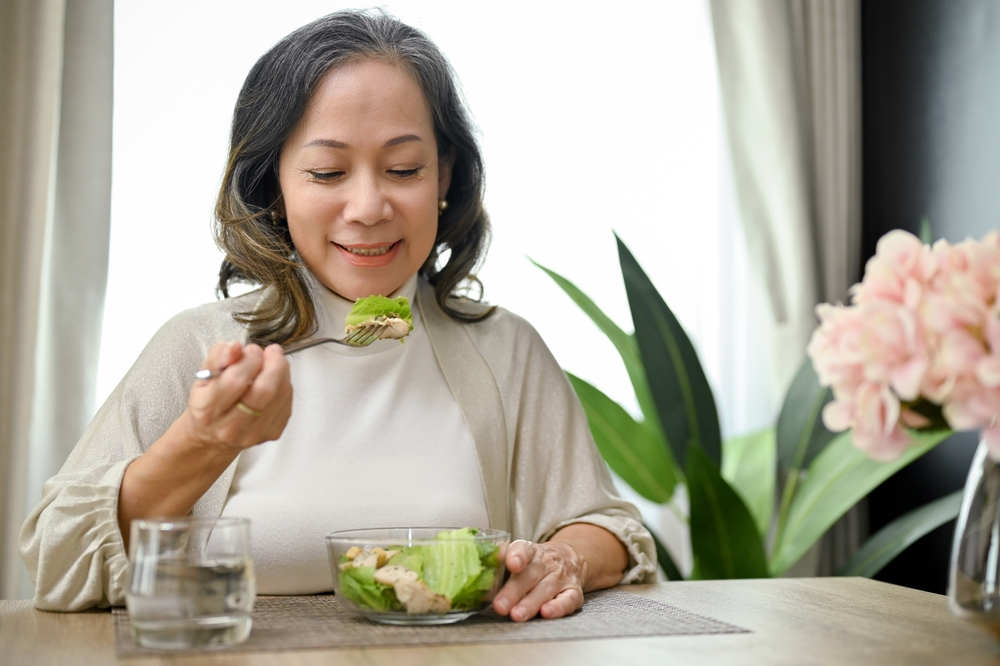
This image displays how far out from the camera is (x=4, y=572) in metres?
2.14

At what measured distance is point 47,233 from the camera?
2.22 metres

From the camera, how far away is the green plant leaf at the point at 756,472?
2611mm

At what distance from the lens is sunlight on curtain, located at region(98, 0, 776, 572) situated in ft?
7.86

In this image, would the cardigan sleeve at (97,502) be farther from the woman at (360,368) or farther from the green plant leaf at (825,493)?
the green plant leaf at (825,493)

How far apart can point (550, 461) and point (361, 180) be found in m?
0.54

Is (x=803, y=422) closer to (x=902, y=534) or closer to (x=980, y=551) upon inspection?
(x=902, y=534)

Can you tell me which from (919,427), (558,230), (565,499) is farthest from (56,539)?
(558,230)

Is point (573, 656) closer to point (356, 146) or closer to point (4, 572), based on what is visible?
point (356, 146)

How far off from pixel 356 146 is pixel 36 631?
2.43ft

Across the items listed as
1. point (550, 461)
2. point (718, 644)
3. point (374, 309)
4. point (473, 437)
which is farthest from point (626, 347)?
point (718, 644)

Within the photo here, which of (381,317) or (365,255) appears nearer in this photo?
(381,317)

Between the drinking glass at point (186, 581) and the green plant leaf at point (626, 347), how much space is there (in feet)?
5.26

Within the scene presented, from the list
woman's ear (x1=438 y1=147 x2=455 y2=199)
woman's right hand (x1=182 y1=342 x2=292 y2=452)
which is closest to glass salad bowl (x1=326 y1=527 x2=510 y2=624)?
woman's right hand (x1=182 y1=342 x2=292 y2=452)

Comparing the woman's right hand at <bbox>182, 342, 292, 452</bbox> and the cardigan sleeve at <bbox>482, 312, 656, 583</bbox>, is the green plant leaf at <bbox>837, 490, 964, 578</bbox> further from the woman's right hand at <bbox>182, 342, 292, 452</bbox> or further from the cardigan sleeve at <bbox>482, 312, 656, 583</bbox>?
the woman's right hand at <bbox>182, 342, 292, 452</bbox>
